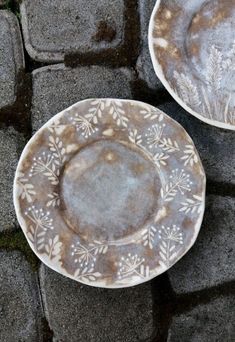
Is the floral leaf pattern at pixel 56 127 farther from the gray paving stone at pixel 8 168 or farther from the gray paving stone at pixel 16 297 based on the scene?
the gray paving stone at pixel 16 297

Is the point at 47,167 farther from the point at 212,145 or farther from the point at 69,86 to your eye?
the point at 212,145

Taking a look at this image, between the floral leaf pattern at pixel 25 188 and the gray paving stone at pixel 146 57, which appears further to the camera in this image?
the gray paving stone at pixel 146 57

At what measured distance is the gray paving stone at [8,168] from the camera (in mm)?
1106

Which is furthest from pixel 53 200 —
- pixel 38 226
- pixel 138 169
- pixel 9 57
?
pixel 9 57

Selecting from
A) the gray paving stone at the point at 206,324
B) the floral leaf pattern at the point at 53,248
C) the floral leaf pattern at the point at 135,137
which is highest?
the floral leaf pattern at the point at 135,137

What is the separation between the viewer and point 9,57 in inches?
44.1

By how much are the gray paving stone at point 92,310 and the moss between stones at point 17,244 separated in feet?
0.10

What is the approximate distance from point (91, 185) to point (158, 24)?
31cm

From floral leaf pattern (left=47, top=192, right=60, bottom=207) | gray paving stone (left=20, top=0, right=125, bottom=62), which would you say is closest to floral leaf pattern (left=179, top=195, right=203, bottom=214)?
floral leaf pattern (left=47, top=192, right=60, bottom=207)

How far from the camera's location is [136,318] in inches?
44.1

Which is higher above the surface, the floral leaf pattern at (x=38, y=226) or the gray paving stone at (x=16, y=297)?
the floral leaf pattern at (x=38, y=226)

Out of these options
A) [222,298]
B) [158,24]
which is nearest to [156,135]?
[158,24]

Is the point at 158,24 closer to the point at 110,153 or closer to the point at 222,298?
the point at 110,153

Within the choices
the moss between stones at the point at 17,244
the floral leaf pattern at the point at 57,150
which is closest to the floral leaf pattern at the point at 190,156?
the floral leaf pattern at the point at 57,150
